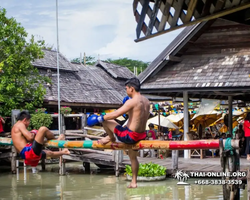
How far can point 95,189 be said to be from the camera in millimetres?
14289

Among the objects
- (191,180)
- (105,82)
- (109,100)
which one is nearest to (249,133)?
(191,180)

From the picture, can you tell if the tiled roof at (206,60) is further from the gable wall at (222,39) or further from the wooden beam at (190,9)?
the wooden beam at (190,9)

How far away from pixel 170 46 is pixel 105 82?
14767 millimetres

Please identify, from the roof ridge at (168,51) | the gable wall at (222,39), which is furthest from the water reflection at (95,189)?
the gable wall at (222,39)

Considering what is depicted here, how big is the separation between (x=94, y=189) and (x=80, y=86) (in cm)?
1418

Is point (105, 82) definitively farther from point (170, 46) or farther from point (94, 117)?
point (94, 117)

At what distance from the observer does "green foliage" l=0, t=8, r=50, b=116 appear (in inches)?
751

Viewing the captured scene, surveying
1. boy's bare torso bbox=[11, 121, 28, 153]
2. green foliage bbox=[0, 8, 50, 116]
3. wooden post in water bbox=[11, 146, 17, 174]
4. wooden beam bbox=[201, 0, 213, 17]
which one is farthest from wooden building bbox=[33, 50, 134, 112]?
wooden beam bbox=[201, 0, 213, 17]

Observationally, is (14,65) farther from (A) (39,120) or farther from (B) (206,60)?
(B) (206,60)

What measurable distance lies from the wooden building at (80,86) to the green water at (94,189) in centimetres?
691

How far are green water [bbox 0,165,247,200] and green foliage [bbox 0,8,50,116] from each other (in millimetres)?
3750

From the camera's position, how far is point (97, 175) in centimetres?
1756

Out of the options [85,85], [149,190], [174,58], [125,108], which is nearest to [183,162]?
[149,190]

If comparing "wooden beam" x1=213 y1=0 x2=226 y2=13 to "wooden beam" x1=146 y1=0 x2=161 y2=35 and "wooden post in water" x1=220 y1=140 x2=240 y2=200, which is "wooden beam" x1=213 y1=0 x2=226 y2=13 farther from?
"wooden post in water" x1=220 y1=140 x2=240 y2=200
